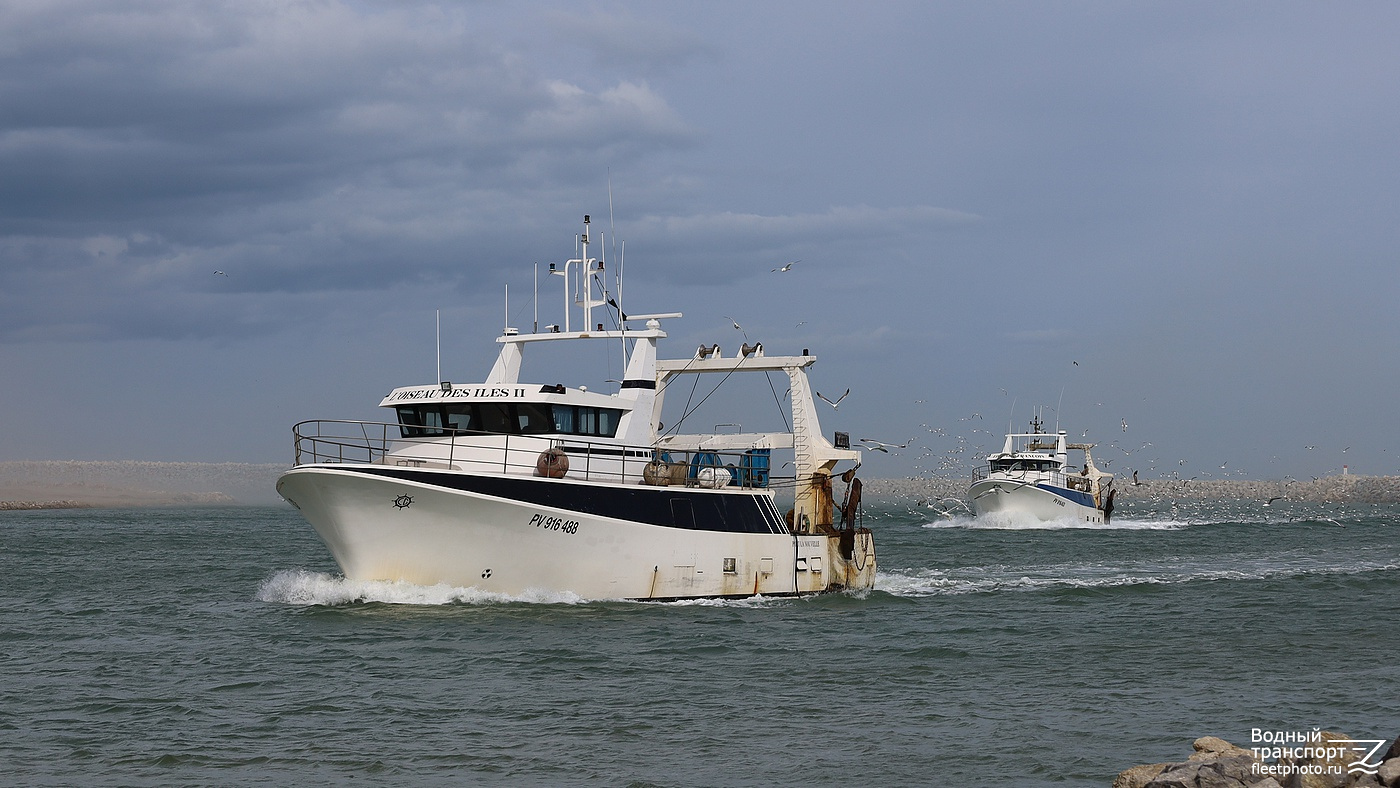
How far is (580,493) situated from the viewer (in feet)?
71.6

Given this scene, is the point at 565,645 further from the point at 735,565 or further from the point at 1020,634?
the point at 1020,634

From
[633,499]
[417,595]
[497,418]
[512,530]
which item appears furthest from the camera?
[497,418]

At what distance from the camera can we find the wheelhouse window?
76.3ft

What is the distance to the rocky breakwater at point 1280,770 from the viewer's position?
9289mm

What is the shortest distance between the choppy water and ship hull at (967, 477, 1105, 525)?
45439 mm

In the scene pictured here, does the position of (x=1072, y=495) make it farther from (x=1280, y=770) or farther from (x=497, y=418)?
(x=1280, y=770)

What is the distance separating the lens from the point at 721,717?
1472 cm

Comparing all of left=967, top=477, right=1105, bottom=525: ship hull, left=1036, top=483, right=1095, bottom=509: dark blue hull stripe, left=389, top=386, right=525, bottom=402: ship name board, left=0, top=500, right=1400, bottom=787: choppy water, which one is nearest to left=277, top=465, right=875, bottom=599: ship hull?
left=0, top=500, right=1400, bottom=787: choppy water

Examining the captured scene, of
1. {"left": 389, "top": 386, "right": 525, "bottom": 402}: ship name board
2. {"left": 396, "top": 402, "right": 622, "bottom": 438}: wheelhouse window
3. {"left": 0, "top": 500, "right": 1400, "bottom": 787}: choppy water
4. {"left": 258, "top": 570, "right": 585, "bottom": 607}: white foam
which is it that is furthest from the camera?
{"left": 396, "top": 402, "right": 622, "bottom": 438}: wheelhouse window

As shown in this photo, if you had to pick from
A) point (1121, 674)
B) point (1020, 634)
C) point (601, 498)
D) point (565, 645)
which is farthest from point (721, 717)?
point (1020, 634)

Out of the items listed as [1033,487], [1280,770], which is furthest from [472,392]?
[1033,487]

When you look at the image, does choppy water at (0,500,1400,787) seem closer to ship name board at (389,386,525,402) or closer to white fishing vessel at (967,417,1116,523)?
ship name board at (389,386,525,402)

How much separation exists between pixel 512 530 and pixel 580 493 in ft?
4.44

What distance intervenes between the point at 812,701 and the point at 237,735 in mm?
6808
